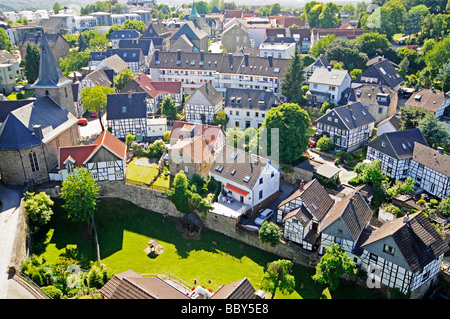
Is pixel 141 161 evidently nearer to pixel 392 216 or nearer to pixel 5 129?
pixel 5 129

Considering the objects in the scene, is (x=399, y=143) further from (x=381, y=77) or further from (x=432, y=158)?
(x=381, y=77)

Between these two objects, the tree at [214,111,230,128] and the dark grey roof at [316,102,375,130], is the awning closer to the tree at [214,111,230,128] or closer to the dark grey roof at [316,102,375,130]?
the tree at [214,111,230,128]

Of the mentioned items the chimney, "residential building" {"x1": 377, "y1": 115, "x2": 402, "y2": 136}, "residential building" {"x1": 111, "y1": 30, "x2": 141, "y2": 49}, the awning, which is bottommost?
the awning

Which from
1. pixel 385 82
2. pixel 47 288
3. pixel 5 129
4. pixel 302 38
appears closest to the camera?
pixel 47 288

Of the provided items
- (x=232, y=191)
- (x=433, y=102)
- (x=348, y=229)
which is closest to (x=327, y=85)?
(x=433, y=102)

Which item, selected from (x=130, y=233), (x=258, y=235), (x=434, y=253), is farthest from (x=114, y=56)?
(x=434, y=253)

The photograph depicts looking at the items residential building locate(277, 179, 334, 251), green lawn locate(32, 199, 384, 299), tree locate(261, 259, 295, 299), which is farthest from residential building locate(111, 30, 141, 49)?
tree locate(261, 259, 295, 299)
